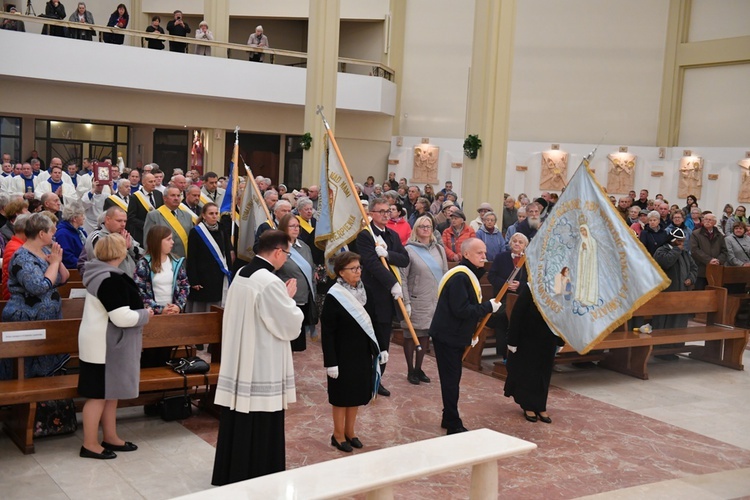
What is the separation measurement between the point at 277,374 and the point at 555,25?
18394mm

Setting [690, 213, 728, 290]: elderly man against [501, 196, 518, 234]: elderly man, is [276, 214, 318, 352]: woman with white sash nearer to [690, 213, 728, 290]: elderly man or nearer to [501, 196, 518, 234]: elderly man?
[690, 213, 728, 290]: elderly man

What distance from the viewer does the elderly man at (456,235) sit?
32.7 feet

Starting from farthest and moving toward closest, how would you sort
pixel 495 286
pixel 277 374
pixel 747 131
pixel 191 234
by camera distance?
pixel 747 131
pixel 495 286
pixel 191 234
pixel 277 374

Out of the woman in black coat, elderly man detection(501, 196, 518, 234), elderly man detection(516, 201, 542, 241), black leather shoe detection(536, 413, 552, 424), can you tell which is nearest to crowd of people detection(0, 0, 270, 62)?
elderly man detection(501, 196, 518, 234)

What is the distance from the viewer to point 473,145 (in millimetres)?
14469

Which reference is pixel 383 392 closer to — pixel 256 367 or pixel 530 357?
pixel 530 357

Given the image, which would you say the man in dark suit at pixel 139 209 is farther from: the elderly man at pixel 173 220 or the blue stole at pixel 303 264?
the blue stole at pixel 303 264

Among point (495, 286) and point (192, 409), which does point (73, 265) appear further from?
point (495, 286)

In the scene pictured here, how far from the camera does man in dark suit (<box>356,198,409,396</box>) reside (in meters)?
7.27

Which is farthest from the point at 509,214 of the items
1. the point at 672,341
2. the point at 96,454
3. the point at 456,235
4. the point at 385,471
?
the point at 385,471

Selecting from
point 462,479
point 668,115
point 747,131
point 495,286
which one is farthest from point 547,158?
point 462,479

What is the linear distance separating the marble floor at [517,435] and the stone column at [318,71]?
7995 millimetres

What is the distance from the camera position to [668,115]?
20.6m

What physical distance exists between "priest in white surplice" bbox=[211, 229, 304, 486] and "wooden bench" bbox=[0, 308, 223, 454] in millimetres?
1243
